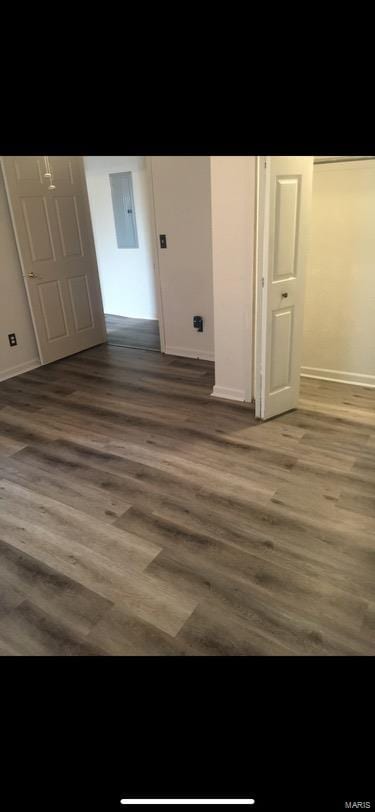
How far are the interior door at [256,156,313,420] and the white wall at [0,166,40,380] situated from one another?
2.38 metres

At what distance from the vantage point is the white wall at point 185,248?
403 cm

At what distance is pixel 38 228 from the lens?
430 centimetres

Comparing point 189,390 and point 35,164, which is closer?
point 189,390

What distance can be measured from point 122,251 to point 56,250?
5.56 feet

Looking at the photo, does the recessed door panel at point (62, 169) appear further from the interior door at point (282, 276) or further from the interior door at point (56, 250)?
the interior door at point (282, 276)

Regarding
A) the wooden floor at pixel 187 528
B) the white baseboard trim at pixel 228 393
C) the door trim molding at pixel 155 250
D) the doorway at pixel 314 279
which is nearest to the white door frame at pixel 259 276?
the doorway at pixel 314 279

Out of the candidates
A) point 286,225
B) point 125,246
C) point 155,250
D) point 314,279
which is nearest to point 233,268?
point 286,225

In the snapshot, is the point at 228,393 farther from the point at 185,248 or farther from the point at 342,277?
the point at 185,248

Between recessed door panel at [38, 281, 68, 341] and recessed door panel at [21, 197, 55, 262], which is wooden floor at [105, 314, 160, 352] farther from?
recessed door panel at [21, 197, 55, 262]
